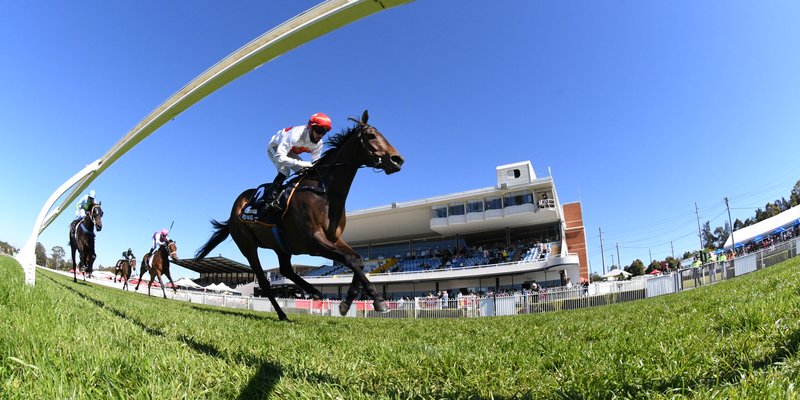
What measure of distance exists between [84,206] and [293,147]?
1385 centimetres

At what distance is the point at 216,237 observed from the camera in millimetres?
8086

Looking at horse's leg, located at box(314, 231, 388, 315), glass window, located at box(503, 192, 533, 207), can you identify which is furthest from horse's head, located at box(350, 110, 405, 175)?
glass window, located at box(503, 192, 533, 207)

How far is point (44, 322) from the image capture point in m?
2.25

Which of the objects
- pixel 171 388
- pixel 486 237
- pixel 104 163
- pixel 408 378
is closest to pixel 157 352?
pixel 171 388

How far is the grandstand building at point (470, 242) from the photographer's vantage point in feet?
136

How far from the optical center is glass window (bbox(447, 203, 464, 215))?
159 feet

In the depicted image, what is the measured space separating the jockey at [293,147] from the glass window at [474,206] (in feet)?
140

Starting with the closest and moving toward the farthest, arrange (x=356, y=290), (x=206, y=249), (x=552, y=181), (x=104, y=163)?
(x=104, y=163), (x=356, y=290), (x=206, y=249), (x=552, y=181)

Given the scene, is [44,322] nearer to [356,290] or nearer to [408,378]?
[408,378]

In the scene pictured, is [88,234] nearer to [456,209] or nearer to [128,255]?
[128,255]

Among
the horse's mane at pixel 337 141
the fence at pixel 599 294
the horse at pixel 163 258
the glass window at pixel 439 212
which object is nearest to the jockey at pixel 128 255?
the horse at pixel 163 258

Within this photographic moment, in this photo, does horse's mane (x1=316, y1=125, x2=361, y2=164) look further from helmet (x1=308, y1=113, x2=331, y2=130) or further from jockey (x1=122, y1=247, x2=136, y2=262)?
jockey (x1=122, y1=247, x2=136, y2=262)

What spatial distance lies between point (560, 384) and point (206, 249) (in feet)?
26.4

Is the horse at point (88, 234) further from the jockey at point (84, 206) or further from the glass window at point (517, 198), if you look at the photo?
the glass window at point (517, 198)
